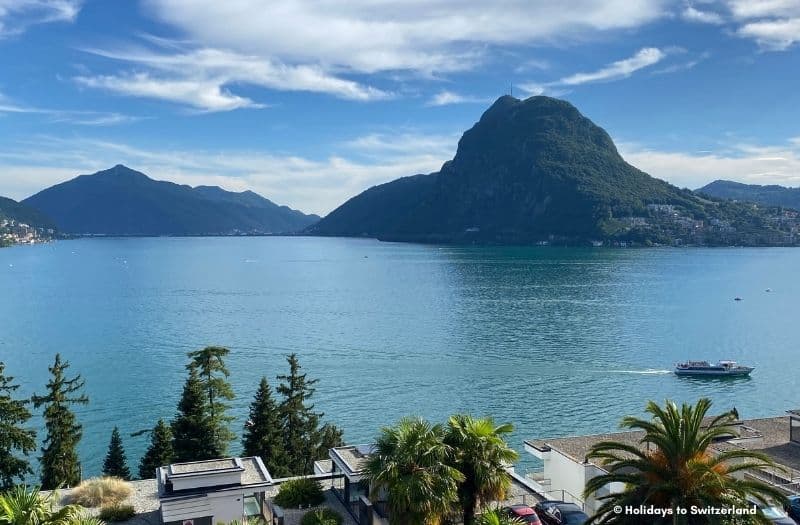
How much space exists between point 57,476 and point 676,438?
25141 millimetres

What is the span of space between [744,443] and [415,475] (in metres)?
15.5

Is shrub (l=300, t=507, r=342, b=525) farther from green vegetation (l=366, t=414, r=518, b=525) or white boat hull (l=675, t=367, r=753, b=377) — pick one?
white boat hull (l=675, t=367, r=753, b=377)

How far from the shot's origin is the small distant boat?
61.9 metres

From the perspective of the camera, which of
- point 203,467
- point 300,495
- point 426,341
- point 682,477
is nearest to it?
point 682,477

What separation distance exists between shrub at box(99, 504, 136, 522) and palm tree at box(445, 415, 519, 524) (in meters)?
9.51

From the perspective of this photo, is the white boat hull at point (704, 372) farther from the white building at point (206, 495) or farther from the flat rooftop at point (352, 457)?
the white building at point (206, 495)

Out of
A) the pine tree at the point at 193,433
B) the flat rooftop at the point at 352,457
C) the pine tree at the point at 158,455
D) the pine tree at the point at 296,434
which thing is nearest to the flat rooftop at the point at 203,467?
the flat rooftop at the point at 352,457

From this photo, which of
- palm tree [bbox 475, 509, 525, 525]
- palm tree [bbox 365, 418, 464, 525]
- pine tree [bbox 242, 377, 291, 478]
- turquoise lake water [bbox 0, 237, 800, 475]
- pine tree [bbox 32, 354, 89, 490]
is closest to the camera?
palm tree [bbox 475, 509, 525, 525]

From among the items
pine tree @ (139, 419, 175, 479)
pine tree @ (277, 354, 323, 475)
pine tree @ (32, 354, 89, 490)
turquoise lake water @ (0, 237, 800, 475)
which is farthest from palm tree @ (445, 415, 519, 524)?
turquoise lake water @ (0, 237, 800, 475)

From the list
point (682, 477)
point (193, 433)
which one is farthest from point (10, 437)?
point (682, 477)

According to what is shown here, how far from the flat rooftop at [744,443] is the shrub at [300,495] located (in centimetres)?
837

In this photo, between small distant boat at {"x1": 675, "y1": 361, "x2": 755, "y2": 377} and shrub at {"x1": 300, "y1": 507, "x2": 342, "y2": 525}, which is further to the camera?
small distant boat at {"x1": 675, "y1": 361, "x2": 755, "y2": 377}

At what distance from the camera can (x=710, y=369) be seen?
62000mm

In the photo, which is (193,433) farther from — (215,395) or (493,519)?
(493,519)
